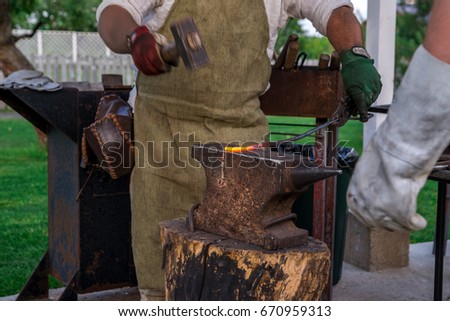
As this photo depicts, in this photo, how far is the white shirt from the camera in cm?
333

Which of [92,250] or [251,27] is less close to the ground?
[251,27]

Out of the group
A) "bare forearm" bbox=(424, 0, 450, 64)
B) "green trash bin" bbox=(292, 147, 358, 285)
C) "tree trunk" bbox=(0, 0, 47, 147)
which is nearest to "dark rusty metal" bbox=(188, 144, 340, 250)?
"bare forearm" bbox=(424, 0, 450, 64)

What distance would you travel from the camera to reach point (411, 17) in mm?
16500

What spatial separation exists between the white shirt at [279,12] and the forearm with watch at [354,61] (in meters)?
Answer: 0.05

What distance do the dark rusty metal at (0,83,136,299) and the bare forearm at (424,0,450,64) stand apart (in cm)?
271

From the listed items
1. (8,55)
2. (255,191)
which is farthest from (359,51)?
(8,55)

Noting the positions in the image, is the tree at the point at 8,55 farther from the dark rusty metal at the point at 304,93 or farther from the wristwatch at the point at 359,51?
the wristwatch at the point at 359,51

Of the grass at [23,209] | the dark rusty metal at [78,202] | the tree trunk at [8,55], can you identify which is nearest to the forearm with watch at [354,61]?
the dark rusty metal at [78,202]

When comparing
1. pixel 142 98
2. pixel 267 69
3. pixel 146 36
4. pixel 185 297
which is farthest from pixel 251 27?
pixel 185 297

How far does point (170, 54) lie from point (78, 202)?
1.67m

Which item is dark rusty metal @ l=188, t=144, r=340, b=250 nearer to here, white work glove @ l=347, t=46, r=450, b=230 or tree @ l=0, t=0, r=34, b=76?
white work glove @ l=347, t=46, r=450, b=230

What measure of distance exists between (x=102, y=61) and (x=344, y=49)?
13.2 meters

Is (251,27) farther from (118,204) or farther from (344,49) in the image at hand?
(118,204)

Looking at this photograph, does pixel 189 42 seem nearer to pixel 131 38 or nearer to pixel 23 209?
pixel 131 38
